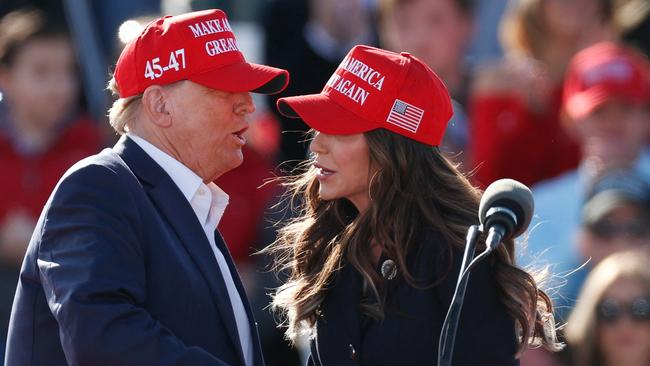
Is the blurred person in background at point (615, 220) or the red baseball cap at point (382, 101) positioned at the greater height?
Answer: the red baseball cap at point (382, 101)

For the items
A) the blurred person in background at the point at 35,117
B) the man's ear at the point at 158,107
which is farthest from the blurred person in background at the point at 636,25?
the man's ear at the point at 158,107

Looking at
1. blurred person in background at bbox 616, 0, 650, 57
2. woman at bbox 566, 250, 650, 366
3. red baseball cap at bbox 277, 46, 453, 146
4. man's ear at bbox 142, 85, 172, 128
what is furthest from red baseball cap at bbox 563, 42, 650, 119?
man's ear at bbox 142, 85, 172, 128

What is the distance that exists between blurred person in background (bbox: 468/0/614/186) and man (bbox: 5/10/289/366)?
2718mm

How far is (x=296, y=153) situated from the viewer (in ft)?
24.8

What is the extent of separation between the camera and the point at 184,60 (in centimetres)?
441

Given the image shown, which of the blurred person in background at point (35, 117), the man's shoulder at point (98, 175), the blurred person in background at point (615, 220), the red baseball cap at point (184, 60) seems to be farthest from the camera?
the blurred person in background at point (35, 117)

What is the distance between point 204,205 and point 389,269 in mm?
628

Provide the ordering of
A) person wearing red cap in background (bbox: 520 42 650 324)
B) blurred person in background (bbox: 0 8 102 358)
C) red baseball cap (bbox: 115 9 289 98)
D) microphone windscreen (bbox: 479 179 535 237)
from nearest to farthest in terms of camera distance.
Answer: microphone windscreen (bbox: 479 179 535 237) < red baseball cap (bbox: 115 9 289 98) < person wearing red cap in background (bbox: 520 42 650 324) < blurred person in background (bbox: 0 8 102 358)

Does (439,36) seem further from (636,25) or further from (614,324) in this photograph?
(614,324)

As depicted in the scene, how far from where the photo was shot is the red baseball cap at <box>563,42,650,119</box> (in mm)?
6984

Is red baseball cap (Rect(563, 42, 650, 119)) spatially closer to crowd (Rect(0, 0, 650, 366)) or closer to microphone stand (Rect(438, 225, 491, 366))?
crowd (Rect(0, 0, 650, 366))

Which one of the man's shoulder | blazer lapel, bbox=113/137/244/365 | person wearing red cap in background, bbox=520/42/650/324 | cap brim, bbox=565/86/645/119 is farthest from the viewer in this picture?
cap brim, bbox=565/86/645/119

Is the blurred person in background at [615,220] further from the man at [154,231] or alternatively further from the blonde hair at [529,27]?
the man at [154,231]

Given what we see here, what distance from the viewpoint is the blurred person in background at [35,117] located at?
7121 millimetres
